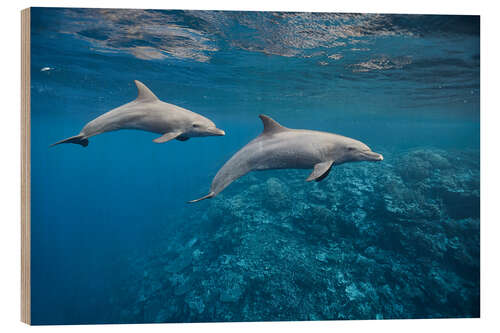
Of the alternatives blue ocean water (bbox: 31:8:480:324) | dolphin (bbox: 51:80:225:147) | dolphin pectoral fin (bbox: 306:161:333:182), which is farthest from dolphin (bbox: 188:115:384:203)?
blue ocean water (bbox: 31:8:480:324)

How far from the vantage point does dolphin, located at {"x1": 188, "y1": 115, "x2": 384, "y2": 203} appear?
396 cm

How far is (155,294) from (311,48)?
10.5 meters

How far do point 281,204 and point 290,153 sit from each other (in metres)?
6.64

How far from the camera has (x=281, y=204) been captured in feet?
33.8

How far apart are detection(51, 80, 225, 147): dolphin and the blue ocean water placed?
3.63ft

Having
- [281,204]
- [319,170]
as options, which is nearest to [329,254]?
[281,204]

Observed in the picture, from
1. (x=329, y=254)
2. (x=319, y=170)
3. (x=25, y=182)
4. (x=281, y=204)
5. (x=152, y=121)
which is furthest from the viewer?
(x=281, y=204)

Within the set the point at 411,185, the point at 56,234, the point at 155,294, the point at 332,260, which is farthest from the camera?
the point at 56,234

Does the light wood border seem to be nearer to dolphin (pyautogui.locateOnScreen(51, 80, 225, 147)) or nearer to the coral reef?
dolphin (pyautogui.locateOnScreen(51, 80, 225, 147))

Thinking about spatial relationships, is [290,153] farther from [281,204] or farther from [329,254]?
[281,204]

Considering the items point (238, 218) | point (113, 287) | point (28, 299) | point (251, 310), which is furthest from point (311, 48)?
point (113, 287)

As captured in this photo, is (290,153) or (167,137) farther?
(290,153)
